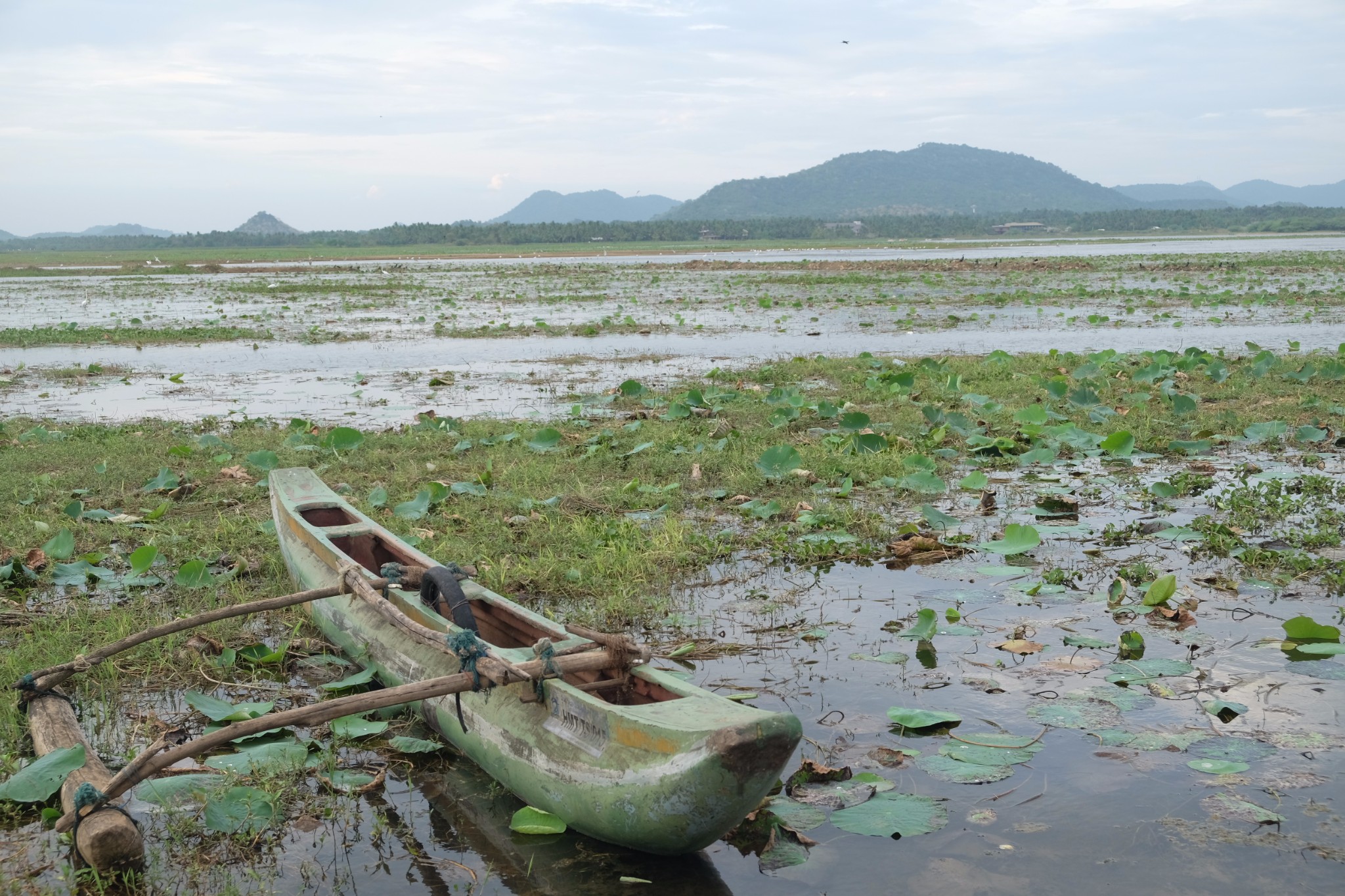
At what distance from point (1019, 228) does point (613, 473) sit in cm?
11570

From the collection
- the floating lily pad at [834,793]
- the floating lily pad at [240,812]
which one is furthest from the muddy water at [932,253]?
the floating lily pad at [240,812]

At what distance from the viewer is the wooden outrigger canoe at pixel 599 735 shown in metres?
2.77

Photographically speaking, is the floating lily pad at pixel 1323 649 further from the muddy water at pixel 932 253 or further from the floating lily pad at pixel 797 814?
the muddy water at pixel 932 253

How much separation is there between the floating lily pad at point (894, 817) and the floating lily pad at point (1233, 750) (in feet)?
3.40

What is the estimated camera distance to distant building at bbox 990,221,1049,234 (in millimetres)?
110500

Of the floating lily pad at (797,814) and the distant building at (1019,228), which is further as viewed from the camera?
the distant building at (1019,228)

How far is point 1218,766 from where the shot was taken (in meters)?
3.45

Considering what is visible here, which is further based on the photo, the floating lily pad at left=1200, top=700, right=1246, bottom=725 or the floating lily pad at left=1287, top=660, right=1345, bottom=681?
the floating lily pad at left=1287, top=660, right=1345, bottom=681

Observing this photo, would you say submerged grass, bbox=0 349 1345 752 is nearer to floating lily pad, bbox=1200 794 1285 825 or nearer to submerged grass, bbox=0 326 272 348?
floating lily pad, bbox=1200 794 1285 825

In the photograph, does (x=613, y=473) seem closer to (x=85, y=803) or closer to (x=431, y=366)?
(x=85, y=803)

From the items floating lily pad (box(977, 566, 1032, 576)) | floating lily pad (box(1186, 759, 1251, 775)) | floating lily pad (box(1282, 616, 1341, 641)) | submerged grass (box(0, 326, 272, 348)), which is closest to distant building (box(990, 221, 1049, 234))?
Answer: submerged grass (box(0, 326, 272, 348))

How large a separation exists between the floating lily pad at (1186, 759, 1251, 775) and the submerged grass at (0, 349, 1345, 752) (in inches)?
84.0

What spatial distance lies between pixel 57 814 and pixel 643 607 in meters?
2.62

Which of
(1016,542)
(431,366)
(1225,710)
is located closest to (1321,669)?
(1225,710)
